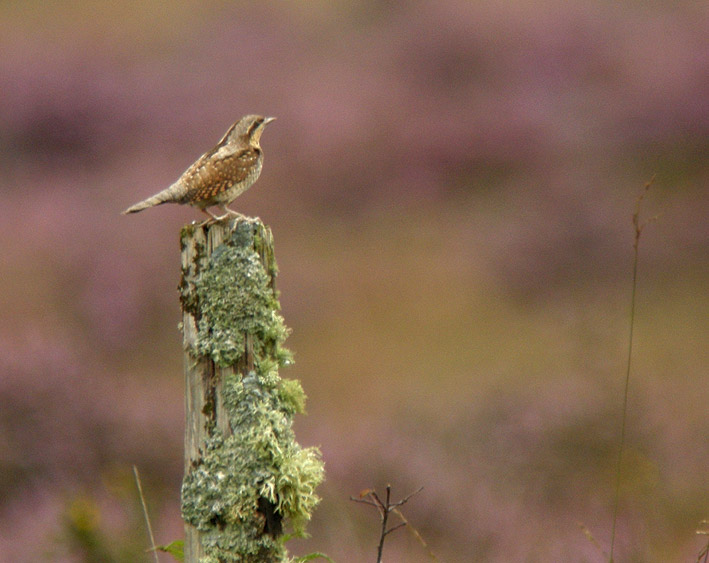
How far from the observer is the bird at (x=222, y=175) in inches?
108

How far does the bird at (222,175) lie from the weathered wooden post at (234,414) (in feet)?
0.67

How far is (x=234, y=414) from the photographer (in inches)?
96.0

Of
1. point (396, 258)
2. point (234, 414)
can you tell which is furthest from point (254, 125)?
point (396, 258)

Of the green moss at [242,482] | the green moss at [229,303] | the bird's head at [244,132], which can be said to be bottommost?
the green moss at [242,482]

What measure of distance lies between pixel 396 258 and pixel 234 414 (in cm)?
752

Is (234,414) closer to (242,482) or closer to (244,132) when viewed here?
(242,482)

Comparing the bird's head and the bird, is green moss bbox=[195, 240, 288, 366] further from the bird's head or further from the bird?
the bird's head

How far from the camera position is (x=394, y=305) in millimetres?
9195

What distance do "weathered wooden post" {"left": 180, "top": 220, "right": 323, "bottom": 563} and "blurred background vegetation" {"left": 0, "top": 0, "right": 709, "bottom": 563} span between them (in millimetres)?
1967

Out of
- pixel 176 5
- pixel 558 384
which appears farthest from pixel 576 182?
pixel 176 5

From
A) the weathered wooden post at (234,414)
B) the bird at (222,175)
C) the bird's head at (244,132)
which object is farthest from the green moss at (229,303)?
the bird's head at (244,132)

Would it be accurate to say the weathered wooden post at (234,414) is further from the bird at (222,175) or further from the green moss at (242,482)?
the bird at (222,175)

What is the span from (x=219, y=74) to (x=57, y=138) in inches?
94.9

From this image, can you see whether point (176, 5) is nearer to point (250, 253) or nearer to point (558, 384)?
point (558, 384)
